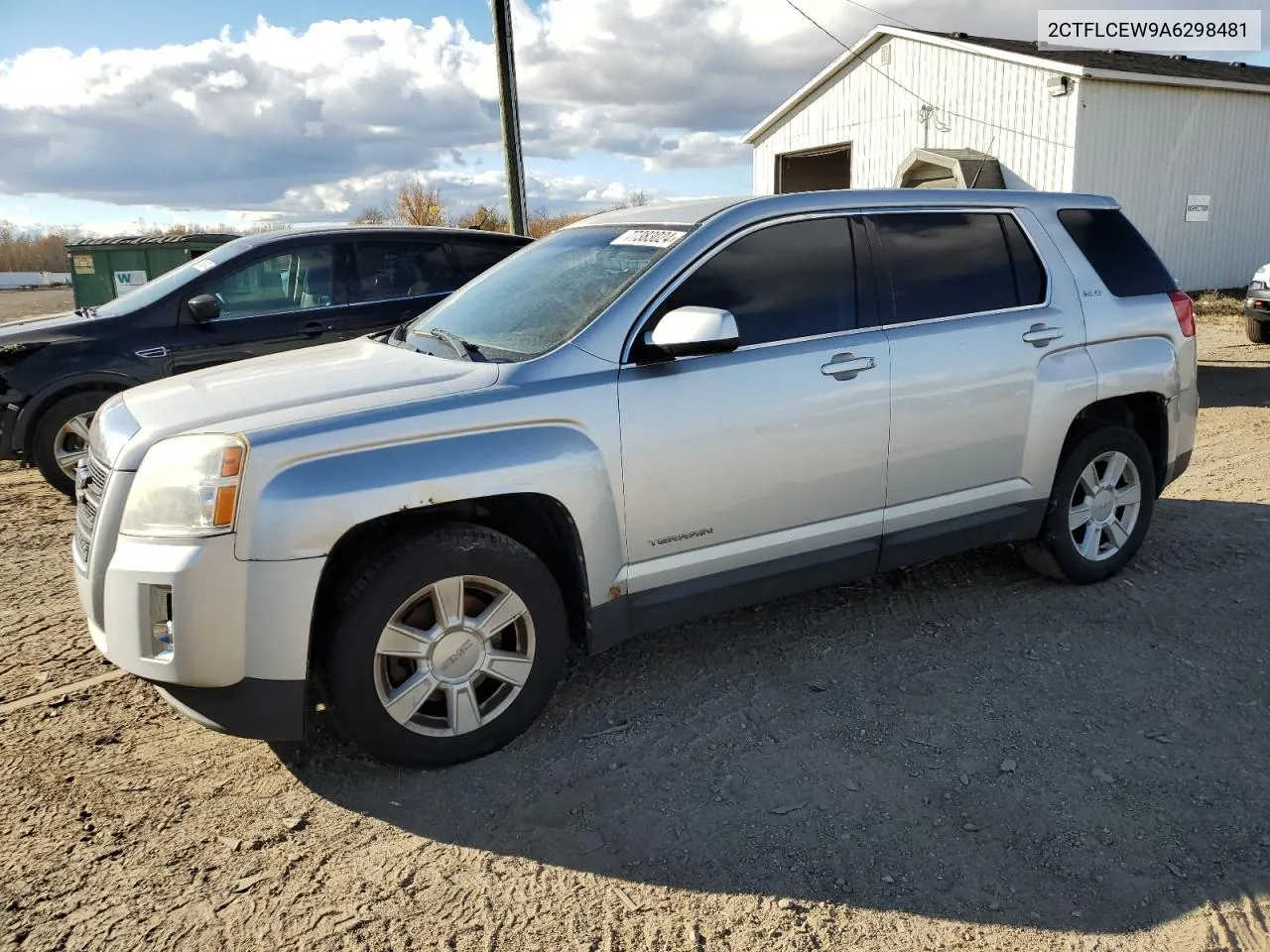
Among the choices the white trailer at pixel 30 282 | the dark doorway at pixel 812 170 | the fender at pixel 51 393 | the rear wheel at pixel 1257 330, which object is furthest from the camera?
the white trailer at pixel 30 282

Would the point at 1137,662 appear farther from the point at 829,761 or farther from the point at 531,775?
the point at 531,775

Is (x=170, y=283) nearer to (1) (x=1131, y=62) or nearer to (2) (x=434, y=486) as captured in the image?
(2) (x=434, y=486)

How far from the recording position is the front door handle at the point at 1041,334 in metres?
4.30

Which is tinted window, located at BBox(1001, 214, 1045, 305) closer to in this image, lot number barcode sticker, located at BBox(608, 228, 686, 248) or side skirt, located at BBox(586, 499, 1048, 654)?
side skirt, located at BBox(586, 499, 1048, 654)

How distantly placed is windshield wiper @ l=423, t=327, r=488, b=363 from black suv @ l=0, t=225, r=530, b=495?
132 inches

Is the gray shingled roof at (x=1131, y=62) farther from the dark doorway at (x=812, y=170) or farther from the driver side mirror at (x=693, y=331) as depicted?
the driver side mirror at (x=693, y=331)

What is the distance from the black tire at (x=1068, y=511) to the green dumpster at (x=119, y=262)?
10.5 m

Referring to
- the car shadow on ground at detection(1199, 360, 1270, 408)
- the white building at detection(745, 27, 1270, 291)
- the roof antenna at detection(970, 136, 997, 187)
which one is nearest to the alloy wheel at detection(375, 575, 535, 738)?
the car shadow on ground at detection(1199, 360, 1270, 408)

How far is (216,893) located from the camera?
269 centimetres

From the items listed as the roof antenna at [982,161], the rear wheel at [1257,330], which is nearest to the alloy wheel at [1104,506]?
the rear wheel at [1257,330]

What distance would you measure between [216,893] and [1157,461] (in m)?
4.59

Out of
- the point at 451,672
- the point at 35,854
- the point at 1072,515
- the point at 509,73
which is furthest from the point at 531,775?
the point at 509,73

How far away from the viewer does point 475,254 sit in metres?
7.68

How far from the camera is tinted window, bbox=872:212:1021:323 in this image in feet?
13.4
